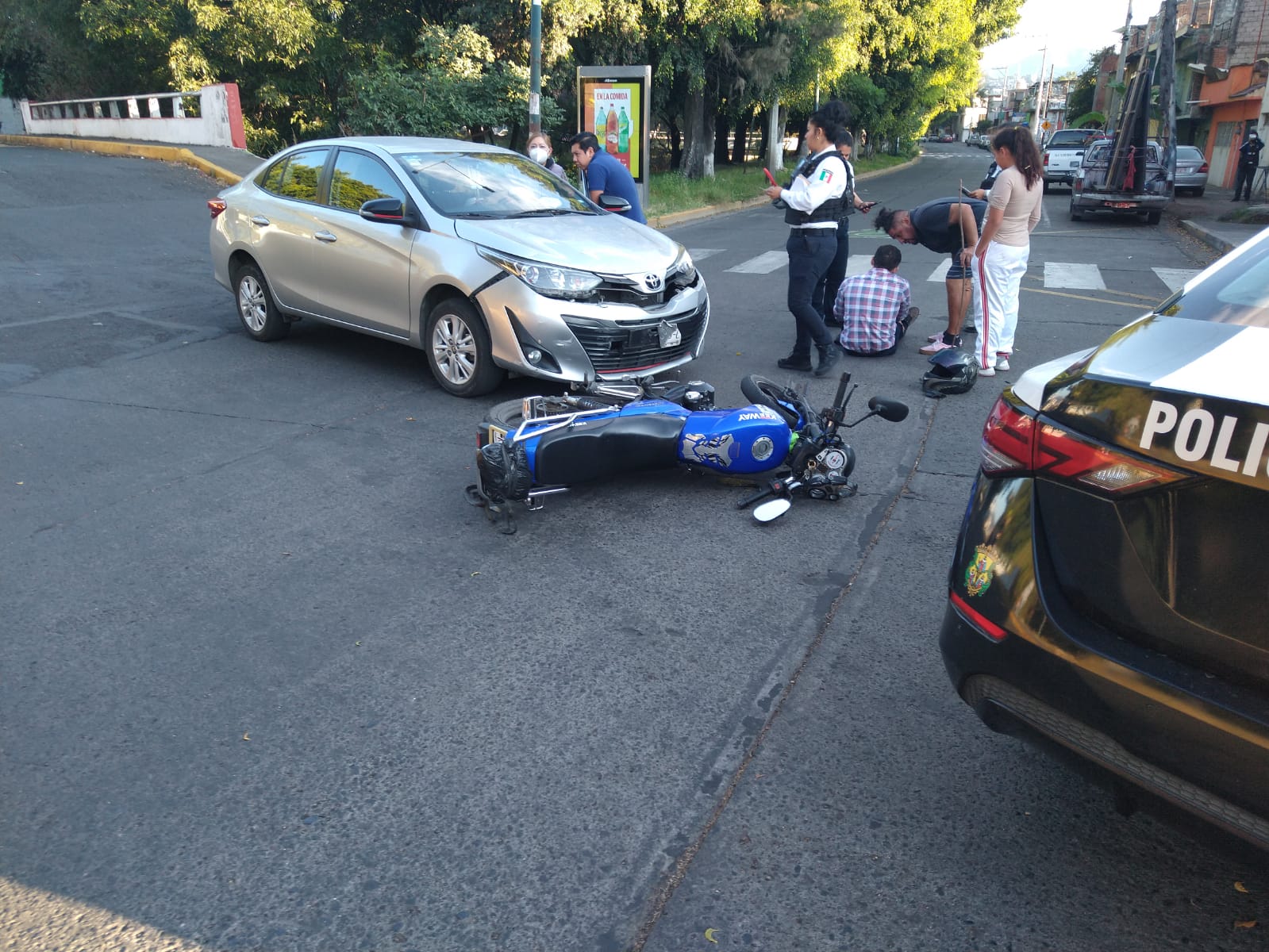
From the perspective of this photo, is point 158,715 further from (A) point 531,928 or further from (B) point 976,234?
(B) point 976,234

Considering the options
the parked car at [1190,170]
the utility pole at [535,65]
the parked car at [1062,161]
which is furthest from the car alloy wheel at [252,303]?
the parked car at [1062,161]

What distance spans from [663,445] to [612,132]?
12467 millimetres

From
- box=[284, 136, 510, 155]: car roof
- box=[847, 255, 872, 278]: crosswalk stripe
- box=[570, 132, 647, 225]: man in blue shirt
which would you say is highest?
box=[284, 136, 510, 155]: car roof

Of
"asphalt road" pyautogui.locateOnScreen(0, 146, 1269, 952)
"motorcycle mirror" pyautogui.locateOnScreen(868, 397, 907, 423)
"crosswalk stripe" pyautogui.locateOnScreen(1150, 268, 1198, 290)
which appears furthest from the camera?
"crosswalk stripe" pyautogui.locateOnScreen(1150, 268, 1198, 290)

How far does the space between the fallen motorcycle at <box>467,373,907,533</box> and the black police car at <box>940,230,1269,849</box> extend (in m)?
2.33

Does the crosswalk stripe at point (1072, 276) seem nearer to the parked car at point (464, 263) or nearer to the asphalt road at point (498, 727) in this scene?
the parked car at point (464, 263)

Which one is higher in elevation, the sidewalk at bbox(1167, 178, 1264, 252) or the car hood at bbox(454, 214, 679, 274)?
the car hood at bbox(454, 214, 679, 274)

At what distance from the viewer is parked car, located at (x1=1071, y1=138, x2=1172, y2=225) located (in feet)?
61.5

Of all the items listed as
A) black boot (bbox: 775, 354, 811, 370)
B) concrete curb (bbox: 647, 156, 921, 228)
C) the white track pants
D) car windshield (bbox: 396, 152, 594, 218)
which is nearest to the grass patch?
concrete curb (bbox: 647, 156, 921, 228)

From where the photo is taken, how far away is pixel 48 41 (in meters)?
31.1

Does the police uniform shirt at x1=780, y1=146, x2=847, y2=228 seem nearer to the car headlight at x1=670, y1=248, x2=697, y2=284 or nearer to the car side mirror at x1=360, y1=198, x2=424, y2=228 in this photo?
the car headlight at x1=670, y1=248, x2=697, y2=284

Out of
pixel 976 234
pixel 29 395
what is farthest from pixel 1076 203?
pixel 29 395

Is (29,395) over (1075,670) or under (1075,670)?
under

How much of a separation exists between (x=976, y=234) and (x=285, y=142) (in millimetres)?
26499
